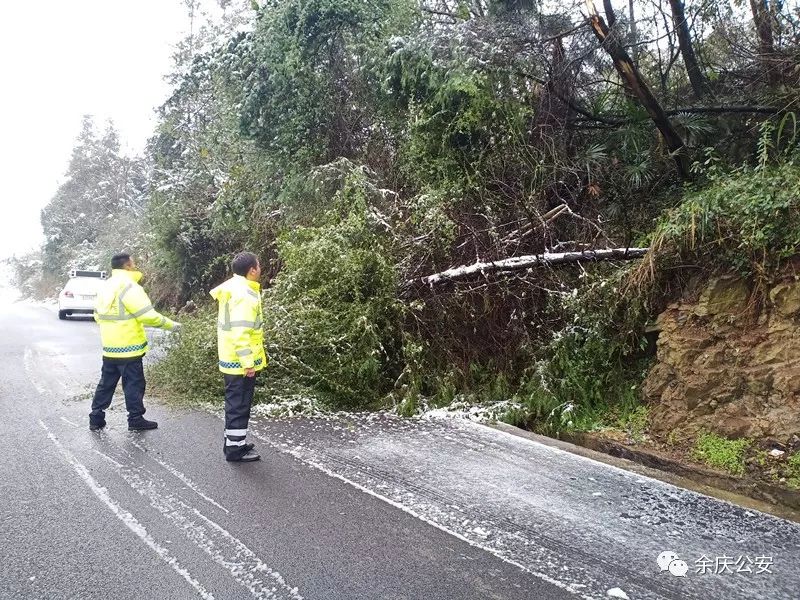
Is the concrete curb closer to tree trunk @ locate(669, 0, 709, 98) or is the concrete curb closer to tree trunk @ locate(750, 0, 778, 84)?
tree trunk @ locate(750, 0, 778, 84)

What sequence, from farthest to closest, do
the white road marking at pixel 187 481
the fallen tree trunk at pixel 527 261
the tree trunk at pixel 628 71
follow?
the tree trunk at pixel 628 71
the fallen tree trunk at pixel 527 261
the white road marking at pixel 187 481

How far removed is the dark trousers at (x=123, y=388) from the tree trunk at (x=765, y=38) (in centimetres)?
825

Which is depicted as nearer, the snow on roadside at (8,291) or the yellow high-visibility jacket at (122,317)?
the yellow high-visibility jacket at (122,317)

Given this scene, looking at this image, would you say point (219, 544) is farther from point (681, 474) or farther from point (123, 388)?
point (681, 474)

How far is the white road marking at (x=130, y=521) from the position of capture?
3.14 meters

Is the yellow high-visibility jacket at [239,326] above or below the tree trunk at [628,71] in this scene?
below

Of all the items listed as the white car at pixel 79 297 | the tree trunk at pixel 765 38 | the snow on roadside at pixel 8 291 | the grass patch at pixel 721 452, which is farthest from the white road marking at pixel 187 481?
the snow on roadside at pixel 8 291

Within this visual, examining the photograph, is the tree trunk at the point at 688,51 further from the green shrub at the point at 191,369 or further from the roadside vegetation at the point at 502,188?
the green shrub at the point at 191,369

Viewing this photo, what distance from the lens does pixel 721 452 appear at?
16.2 ft

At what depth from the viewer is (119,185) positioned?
36312mm

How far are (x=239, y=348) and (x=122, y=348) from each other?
1625mm

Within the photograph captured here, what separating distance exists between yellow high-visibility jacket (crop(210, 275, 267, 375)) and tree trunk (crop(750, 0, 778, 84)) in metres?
6.91

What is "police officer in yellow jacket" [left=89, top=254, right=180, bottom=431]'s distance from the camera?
580 centimetres

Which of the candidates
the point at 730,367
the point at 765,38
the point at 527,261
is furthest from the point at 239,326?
the point at 765,38
